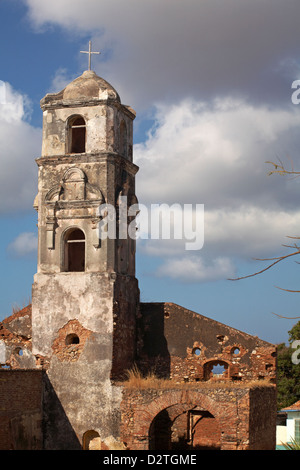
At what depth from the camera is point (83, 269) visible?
24.1m

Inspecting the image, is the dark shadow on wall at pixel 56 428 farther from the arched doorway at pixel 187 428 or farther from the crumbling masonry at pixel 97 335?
the arched doorway at pixel 187 428

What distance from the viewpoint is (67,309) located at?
2161 cm

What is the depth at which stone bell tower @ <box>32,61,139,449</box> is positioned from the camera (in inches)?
829

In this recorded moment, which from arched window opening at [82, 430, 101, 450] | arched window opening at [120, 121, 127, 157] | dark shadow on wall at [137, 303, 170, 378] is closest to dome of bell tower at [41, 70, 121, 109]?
arched window opening at [120, 121, 127, 157]

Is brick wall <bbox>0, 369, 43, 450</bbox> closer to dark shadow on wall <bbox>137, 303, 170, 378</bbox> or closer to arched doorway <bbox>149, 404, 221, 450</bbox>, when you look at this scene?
dark shadow on wall <bbox>137, 303, 170, 378</bbox>

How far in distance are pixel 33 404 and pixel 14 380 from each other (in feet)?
4.64

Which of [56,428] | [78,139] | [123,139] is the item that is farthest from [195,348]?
[78,139]

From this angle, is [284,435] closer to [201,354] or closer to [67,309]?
[201,354]

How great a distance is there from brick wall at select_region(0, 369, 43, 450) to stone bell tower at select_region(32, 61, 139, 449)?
0.53 metres

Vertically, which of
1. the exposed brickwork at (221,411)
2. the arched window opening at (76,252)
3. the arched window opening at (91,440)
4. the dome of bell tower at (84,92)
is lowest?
the arched window opening at (91,440)

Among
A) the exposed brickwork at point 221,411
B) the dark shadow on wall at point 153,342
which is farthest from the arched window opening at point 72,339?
Answer: the exposed brickwork at point 221,411

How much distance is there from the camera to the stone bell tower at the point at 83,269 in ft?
69.1

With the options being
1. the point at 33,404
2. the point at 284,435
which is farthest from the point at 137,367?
the point at 284,435

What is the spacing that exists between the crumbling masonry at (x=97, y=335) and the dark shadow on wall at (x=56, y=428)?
3 cm
